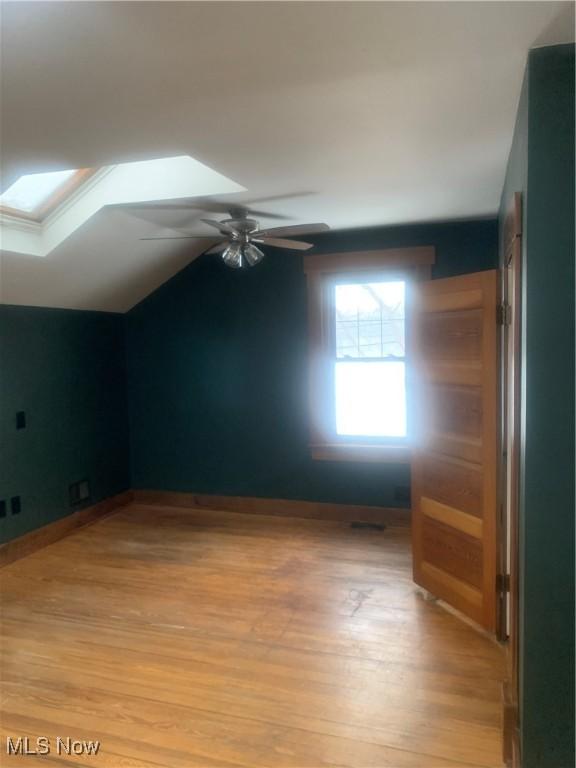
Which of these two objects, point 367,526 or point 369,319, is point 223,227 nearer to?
point 369,319

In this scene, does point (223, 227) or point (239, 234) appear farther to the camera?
point (239, 234)

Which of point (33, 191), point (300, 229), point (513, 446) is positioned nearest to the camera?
point (513, 446)

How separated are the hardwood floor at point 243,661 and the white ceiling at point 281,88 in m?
2.46

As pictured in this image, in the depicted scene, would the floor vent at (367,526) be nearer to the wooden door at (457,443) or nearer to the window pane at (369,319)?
the wooden door at (457,443)

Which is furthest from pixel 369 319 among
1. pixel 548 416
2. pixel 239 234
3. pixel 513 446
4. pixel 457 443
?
pixel 548 416

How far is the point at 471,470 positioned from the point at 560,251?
1536 millimetres

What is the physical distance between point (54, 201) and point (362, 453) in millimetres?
2982

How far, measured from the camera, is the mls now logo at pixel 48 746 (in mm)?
2201

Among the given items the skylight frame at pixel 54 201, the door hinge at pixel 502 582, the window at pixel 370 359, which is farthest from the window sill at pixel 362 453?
the skylight frame at pixel 54 201

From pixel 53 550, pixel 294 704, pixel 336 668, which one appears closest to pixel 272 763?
pixel 294 704

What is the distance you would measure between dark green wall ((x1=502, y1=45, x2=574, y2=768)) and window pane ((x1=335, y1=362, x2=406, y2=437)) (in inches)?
112

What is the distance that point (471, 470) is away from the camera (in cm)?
299

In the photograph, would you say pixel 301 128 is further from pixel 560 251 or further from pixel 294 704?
pixel 294 704

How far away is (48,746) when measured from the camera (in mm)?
2227
